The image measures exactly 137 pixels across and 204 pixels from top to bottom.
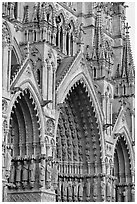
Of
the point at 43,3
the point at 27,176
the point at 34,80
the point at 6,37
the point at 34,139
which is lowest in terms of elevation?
the point at 27,176

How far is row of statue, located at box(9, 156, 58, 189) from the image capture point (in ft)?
89.1

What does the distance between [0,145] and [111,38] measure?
20.4 m

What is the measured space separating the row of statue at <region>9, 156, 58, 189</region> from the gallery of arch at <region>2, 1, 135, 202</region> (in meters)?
0.05

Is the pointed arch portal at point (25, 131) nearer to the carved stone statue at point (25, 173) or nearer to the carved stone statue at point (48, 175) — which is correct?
the carved stone statue at point (25, 173)

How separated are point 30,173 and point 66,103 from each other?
6864mm

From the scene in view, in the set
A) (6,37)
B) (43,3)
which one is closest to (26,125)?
(6,37)

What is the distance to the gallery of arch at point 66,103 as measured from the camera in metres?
27.2

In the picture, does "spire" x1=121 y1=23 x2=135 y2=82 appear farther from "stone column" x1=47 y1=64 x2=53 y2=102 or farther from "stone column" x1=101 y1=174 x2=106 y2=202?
"stone column" x1=47 y1=64 x2=53 y2=102

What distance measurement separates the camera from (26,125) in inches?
1090

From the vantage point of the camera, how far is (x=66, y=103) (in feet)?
108

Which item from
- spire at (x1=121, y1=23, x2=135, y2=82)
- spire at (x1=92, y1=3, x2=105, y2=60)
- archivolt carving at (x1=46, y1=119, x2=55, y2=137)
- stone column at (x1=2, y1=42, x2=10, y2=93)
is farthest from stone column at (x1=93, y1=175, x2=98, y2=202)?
stone column at (x1=2, y1=42, x2=10, y2=93)

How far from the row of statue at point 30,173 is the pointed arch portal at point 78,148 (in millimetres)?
4839

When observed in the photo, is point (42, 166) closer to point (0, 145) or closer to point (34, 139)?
point (34, 139)

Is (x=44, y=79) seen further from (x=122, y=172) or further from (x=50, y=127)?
(x=122, y=172)
